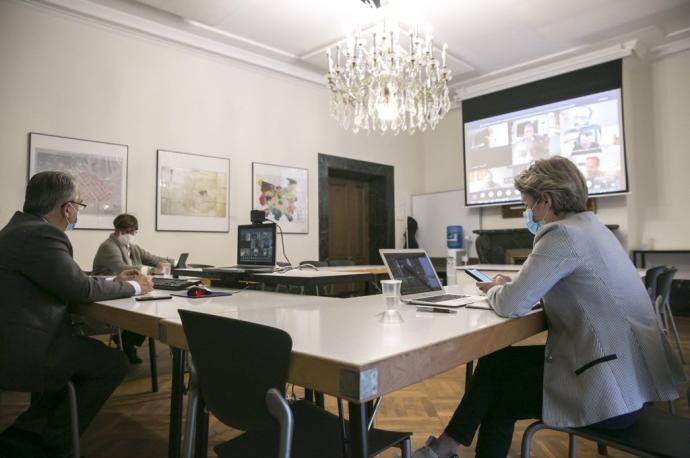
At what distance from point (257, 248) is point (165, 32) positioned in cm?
310

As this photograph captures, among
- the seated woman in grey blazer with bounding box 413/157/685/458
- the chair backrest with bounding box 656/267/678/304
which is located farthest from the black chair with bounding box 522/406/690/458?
the chair backrest with bounding box 656/267/678/304

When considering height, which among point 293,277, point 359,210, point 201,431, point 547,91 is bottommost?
point 201,431

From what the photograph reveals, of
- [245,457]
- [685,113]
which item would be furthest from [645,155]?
[245,457]

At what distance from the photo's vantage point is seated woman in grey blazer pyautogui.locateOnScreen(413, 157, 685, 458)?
111 cm

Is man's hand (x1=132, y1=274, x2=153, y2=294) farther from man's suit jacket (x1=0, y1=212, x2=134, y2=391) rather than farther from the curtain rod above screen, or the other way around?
the curtain rod above screen

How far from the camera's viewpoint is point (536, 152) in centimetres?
561

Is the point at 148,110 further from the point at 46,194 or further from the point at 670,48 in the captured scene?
the point at 670,48

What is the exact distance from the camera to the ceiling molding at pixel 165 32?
3.80m

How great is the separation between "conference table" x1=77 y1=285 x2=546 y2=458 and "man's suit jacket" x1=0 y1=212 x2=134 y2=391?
151 mm

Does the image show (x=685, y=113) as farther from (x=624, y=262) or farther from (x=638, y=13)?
(x=624, y=262)

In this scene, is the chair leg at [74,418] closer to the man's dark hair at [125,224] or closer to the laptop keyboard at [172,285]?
the laptop keyboard at [172,285]

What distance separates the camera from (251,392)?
0.92 m

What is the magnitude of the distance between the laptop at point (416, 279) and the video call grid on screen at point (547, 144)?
12.8ft

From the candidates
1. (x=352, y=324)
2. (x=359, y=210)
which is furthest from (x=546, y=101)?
(x=352, y=324)
